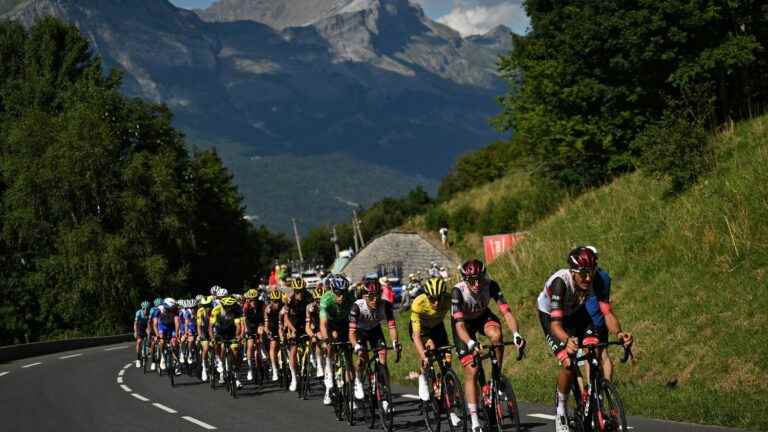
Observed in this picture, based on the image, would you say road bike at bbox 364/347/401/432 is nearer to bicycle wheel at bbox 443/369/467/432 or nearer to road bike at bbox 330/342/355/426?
road bike at bbox 330/342/355/426

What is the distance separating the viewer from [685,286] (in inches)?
709

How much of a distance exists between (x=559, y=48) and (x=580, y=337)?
2945 centimetres

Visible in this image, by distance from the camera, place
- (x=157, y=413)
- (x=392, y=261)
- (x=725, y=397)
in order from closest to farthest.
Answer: (x=725, y=397)
(x=157, y=413)
(x=392, y=261)

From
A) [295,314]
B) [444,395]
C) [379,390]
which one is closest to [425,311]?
[444,395]

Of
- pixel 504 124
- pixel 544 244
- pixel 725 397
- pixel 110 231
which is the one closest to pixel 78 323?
pixel 110 231

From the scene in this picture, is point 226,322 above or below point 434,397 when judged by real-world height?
above

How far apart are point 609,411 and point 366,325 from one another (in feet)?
18.2

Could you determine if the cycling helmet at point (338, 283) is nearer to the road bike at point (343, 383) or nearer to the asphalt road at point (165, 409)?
the road bike at point (343, 383)

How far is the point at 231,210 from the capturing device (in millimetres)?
78812

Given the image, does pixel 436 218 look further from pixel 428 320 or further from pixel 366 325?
pixel 428 320

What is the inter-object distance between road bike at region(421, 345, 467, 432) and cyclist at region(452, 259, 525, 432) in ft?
0.48

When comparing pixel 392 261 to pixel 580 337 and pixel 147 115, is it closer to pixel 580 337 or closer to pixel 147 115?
pixel 147 115

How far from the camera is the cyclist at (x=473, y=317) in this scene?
1054 cm

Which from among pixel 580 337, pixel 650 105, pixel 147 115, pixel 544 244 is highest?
pixel 147 115
